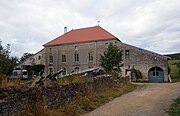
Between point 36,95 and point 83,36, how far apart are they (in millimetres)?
38884

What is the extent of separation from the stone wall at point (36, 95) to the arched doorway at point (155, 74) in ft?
83.2

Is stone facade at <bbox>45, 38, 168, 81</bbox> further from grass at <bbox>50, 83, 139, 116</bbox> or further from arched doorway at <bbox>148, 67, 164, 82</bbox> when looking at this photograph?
grass at <bbox>50, 83, 139, 116</bbox>

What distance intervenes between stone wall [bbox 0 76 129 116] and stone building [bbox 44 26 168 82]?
25436mm

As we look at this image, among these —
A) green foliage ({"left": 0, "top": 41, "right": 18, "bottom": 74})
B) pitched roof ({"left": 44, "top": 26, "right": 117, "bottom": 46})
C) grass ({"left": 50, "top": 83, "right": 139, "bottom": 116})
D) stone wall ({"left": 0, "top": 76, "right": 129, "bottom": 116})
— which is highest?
pitched roof ({"left": 44, "top": 26, "right": 117, "bottom": 46})

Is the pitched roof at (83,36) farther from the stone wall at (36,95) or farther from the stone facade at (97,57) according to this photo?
the stone wall at (36,95)

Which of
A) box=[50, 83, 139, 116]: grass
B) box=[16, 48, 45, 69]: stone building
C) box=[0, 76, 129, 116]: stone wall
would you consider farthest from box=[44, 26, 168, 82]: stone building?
box=[0, 76, 129, 116]: stone wall

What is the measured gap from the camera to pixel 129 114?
328 inches

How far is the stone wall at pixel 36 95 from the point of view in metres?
6.67

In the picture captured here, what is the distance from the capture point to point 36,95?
25.6ft

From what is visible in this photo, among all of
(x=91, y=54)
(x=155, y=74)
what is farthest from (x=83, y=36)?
(x=155, y=74)

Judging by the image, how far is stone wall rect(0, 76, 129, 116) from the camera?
21.9 ft

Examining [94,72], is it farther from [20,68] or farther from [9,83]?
[20,68]

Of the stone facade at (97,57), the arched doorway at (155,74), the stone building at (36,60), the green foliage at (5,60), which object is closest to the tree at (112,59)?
the stone facade at (97,57)

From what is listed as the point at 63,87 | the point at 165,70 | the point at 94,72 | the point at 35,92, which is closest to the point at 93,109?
the point at 63,87
